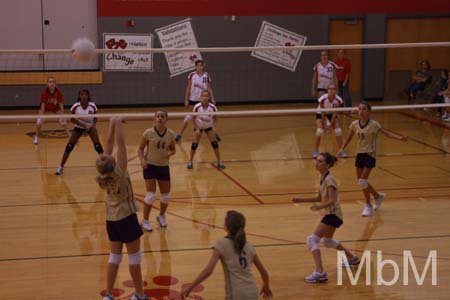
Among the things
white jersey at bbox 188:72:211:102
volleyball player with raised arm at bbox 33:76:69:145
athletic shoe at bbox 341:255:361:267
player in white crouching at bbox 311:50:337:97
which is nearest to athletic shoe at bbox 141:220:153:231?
athletic shoe at bbox 341:255:361:267

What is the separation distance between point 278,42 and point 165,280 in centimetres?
1453

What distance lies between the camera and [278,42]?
74.2 ft

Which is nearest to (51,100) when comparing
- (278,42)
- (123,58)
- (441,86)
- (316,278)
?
(123,58)

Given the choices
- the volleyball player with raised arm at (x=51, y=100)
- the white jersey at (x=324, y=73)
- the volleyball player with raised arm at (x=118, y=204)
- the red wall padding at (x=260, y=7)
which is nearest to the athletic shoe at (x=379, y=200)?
the volleyball player with raised arm at (x=118, y=204)

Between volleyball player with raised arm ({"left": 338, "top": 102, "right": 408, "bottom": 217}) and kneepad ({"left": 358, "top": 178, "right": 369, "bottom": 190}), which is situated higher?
volleyball player with raised arm ({"left": 338, "top": 102, "right": 408, "bottom": 217})

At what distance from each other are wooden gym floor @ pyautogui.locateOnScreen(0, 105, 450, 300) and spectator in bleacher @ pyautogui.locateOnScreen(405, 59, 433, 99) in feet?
11.7

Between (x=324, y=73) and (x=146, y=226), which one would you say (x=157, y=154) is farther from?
(x=324, y=73)

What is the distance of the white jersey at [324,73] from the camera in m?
18.6

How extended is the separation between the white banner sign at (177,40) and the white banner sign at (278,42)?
6.61ft

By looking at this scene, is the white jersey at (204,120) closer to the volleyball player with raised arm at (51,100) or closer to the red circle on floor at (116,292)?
the volleyball player with raised arm at (51,100)

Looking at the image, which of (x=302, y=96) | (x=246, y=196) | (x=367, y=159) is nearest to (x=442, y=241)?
(x=367, y=159)

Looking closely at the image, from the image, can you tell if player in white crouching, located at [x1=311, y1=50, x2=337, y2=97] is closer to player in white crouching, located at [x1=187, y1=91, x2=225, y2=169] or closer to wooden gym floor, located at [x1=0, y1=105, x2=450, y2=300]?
wooden gym floor, located at [x1=0, y1=105, x2=450, y2=300]

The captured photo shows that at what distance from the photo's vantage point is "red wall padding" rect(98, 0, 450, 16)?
70.6 ft

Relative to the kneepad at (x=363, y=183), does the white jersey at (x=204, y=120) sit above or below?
above
